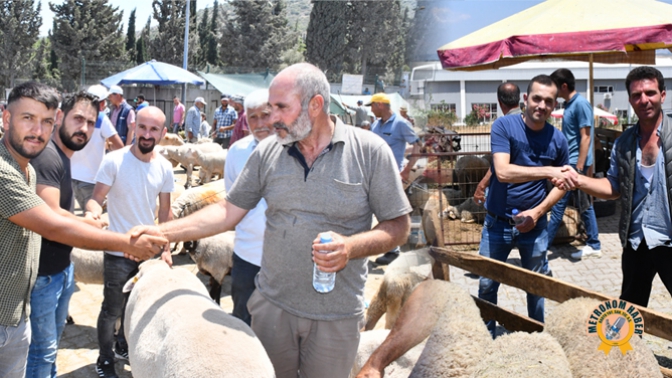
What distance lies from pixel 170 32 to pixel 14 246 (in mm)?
47308

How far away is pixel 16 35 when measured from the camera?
37.4m

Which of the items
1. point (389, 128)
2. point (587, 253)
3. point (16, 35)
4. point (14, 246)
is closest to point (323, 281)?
point (14, 246)

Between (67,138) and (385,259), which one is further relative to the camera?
(385,259)

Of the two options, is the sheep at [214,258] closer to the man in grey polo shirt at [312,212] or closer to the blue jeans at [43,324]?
the blue jeans at [43,324]

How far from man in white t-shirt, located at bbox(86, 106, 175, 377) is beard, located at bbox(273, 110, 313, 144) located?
5.92ft

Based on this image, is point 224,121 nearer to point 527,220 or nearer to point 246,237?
point 246,237

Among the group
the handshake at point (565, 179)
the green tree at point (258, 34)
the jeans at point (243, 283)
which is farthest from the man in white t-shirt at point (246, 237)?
the green tree at point (258, 34)

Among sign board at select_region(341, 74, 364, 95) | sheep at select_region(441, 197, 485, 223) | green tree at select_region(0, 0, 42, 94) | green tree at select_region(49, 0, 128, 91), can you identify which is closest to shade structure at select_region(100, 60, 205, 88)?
sign board at select_region(341, 74, 364, 95)

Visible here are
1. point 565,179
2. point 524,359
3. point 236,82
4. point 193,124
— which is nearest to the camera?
point 524,359

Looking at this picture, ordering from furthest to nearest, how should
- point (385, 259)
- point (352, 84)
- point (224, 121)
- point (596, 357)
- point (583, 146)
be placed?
point (224, 121), point (352, 84), point (385, 259), point (583, 146), point (596, 357)

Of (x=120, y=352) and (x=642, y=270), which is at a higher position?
(x=642, y=270)

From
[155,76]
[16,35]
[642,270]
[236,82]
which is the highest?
[16,35]

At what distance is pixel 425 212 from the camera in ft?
7.48

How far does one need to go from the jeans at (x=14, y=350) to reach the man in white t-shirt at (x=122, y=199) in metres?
1.10
